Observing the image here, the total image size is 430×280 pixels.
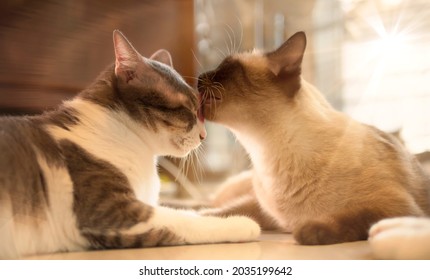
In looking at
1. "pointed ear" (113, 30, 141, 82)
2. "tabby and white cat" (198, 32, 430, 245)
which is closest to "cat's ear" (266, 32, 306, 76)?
"tabby and white cat" (198, 32, 430, 245)

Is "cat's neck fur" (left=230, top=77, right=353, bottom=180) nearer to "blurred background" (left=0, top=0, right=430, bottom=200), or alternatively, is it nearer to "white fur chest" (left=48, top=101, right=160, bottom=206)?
"blurred background" (left=0, top=0, right=430, bottom=200)

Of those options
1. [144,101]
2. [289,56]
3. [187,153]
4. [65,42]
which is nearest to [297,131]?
[289,56]

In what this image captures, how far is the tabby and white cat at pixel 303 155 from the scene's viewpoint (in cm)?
106

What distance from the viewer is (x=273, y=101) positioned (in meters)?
1.20

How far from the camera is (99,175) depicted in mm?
1011

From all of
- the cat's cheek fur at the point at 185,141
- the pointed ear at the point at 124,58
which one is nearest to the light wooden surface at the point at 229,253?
the cat's cheek fur at the point at 185,141

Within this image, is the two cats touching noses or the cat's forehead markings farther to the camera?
the cat's forehead markings

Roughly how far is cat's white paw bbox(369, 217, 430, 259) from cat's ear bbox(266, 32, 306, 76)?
442mm

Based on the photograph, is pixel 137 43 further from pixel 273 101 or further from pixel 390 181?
pixel 390 181

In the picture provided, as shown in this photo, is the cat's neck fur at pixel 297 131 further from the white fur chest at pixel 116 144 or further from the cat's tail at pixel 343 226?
the white fur chest at pixel 116 144

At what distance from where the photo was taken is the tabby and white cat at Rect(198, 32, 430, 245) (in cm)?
106

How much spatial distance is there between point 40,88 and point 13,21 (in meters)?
0.18

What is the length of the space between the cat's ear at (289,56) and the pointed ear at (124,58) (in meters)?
0.34
